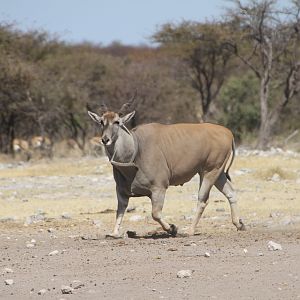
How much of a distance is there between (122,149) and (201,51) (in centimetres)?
2745

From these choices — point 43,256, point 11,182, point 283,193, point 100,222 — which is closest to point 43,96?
point 11,182

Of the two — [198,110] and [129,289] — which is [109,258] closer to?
[129,289]

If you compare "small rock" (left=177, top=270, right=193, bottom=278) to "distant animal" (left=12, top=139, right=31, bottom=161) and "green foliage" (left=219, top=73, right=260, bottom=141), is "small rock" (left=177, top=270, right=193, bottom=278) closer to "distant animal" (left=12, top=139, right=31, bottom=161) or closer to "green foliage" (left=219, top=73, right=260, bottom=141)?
"distant animal" (left=12, top=139, right=31, bottom=161)

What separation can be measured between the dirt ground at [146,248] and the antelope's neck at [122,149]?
3.40 feet

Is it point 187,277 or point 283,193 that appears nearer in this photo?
point 187,277

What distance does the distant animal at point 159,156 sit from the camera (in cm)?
1111

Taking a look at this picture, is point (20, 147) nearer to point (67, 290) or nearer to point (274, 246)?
point (274, 246)

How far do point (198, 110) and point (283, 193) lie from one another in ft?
85.9

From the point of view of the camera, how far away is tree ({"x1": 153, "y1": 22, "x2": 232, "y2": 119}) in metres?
36.5

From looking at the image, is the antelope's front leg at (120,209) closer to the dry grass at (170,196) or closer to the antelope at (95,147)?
the dry grass at (170,196)

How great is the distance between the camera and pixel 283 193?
57.9 feet

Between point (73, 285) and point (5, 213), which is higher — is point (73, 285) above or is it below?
above

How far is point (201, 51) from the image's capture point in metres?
38.2

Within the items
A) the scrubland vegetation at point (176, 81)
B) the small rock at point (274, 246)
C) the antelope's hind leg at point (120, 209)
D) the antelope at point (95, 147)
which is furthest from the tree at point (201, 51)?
the small rock at point (274, 246)
